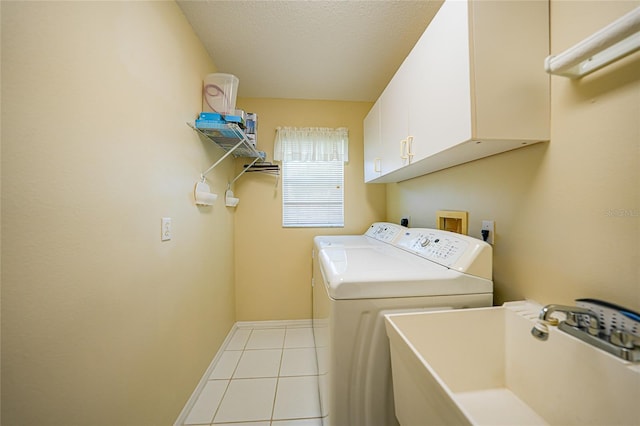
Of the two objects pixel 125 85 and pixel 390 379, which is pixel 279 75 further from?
pixel 390 379

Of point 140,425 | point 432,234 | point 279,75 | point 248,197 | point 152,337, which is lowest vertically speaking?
point 140,425

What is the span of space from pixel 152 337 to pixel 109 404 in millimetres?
271

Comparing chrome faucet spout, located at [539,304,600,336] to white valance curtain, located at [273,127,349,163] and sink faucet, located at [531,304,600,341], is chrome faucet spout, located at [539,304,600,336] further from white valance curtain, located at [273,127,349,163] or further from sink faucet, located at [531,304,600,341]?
white valance curtain, located at [273,127,349,163]

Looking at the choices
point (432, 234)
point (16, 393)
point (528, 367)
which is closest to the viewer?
point (16, 393)

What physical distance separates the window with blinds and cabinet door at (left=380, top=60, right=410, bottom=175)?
843mm

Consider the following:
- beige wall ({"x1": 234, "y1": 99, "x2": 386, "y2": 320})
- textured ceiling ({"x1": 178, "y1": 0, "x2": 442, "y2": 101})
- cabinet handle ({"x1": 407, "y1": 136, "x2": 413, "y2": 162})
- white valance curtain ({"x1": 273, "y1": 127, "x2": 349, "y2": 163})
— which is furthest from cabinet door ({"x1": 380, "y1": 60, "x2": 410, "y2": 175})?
beige wall ({"x1": 234, "y1": 99, "x2": 386, "y2": 320})

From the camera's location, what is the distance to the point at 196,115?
60.4 inches

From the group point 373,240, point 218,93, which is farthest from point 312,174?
point 218,93

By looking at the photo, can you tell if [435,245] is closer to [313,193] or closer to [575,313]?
[575,313]

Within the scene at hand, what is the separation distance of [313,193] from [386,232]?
0.95m

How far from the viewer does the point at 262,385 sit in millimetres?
1620

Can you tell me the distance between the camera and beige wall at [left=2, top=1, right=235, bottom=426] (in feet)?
1.86

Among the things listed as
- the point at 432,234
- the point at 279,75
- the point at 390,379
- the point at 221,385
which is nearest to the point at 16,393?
the point at 390,379

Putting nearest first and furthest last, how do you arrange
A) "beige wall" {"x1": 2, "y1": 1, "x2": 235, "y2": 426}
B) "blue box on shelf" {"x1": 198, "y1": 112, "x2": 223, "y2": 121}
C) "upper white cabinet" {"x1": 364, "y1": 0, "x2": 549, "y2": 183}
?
"beige wall" {"x1": 2, "y1": 1, "x2": 235, "y2": 426}, "upper white cabinet" {"x1": 364, "y1": 0, "x2": 549, "y2": 183}, "blue box on shelf" {"x1": 198, "y1": 112, "x2": 223, "y2": 121}
